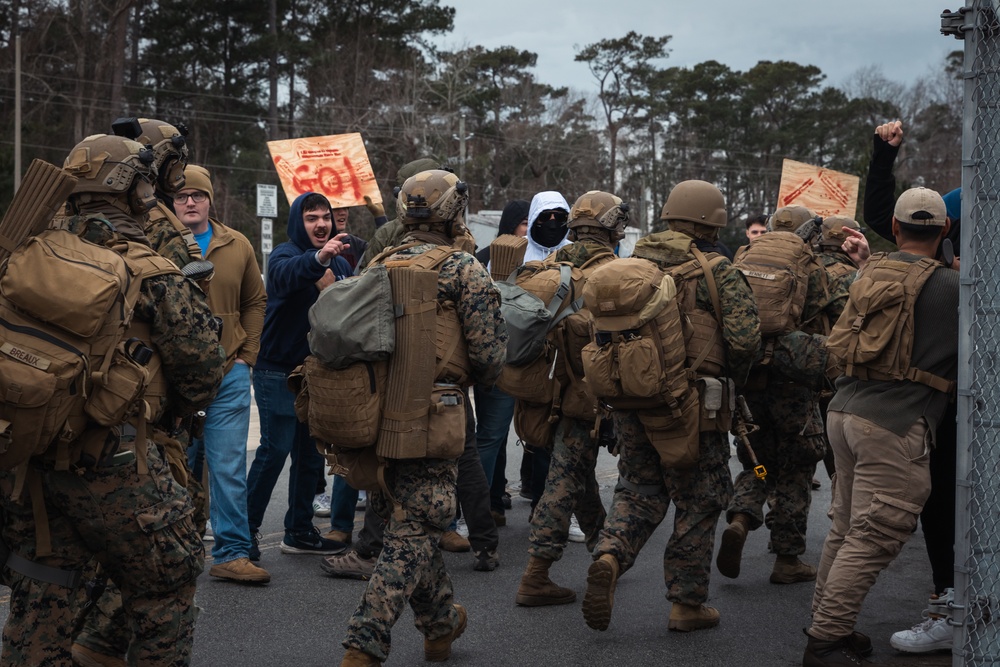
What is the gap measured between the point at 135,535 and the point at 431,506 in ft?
4.57

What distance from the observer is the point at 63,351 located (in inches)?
138

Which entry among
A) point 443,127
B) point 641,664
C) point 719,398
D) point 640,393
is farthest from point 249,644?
point 443,127

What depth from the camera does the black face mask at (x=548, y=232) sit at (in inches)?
313

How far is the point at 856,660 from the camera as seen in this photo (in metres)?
4.99

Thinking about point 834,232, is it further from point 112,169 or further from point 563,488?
point 112,169

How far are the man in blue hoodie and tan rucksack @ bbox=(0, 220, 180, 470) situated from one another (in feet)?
9.68

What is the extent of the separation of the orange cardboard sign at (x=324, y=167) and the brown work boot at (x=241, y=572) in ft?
9.65

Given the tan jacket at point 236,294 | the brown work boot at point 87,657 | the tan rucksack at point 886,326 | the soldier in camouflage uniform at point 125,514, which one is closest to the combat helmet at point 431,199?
the soldier in camouflage uniform at point 125,514

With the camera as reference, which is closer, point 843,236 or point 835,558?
point 835,558

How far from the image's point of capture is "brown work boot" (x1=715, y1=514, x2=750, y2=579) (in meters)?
6.20

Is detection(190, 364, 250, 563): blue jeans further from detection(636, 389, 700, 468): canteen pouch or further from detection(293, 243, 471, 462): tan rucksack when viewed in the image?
detection(636, 389, 700, 468): canteen pouch

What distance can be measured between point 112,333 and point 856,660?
3.53 meters

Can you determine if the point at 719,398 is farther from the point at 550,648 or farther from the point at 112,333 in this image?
the point at 112,333

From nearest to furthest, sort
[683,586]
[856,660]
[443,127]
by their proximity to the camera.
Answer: [856,660], [683,586], [443,127]
